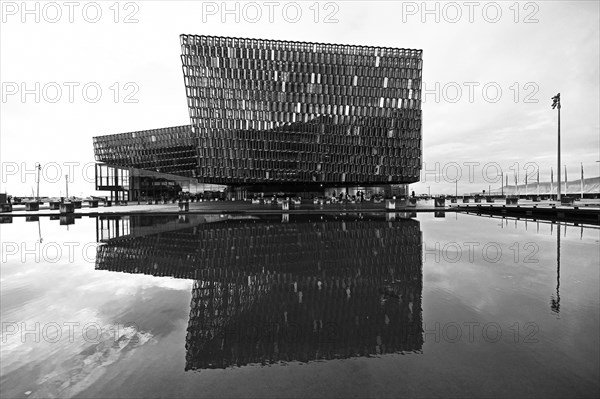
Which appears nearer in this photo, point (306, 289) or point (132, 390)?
point (132, 390)

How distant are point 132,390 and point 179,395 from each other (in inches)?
21.5

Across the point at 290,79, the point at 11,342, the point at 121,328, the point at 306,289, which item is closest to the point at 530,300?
the point at 306,289

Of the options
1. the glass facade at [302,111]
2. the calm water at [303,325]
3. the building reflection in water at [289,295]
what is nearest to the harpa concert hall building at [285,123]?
the glass facade at [302,111]

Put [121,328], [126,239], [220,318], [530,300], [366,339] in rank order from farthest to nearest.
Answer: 1. [126,239]
2. [530,300]
3. [220,318]
4. [121,328]
5. [366,339]

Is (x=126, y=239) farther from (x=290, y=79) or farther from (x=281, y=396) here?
(x=290, y=79)

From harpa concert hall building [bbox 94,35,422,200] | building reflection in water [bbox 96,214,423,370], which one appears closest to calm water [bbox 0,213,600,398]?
building reflection in water [bbox 96,214,423,370]

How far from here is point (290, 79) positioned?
75625 millimetres

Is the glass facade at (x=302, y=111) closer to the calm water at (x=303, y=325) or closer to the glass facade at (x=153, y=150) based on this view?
the glass facade at (x=153, y=150)

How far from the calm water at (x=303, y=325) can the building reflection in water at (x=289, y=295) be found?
37 mm

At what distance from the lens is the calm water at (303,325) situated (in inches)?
151

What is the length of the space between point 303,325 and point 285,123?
72.6m

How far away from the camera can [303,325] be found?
5.54m

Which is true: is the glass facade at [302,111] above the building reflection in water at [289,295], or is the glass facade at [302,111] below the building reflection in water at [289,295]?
above

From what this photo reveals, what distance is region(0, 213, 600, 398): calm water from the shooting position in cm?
383
